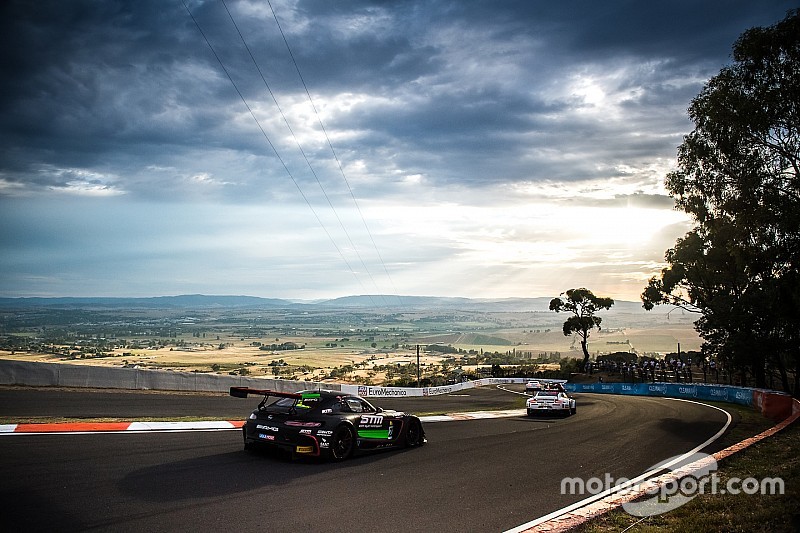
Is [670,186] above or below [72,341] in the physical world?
above

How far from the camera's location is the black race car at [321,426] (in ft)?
37.0

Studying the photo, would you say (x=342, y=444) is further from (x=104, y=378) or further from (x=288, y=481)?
(x=104, y=378)

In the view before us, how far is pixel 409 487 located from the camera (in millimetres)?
9516

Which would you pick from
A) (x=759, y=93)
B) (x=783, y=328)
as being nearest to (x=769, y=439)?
(x=759, y=93)

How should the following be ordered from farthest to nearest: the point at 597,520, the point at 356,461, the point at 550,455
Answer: the point at 550,455
the point at 356,461
the point at 597,520

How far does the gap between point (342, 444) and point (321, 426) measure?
71 cm

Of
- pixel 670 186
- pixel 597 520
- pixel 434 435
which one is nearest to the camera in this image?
pixel 597 520

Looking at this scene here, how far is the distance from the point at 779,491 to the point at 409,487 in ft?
17.3

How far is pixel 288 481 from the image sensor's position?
9.55m

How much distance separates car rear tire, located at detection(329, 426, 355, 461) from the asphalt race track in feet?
0.74

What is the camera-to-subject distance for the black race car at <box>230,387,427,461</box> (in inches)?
444

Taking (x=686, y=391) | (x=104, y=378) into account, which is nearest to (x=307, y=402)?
(x=104, y=378)

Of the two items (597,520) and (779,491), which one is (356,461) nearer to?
(597,520)

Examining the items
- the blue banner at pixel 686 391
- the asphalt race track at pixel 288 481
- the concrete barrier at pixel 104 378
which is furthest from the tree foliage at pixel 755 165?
the concrete barrier at pixel 104 378
